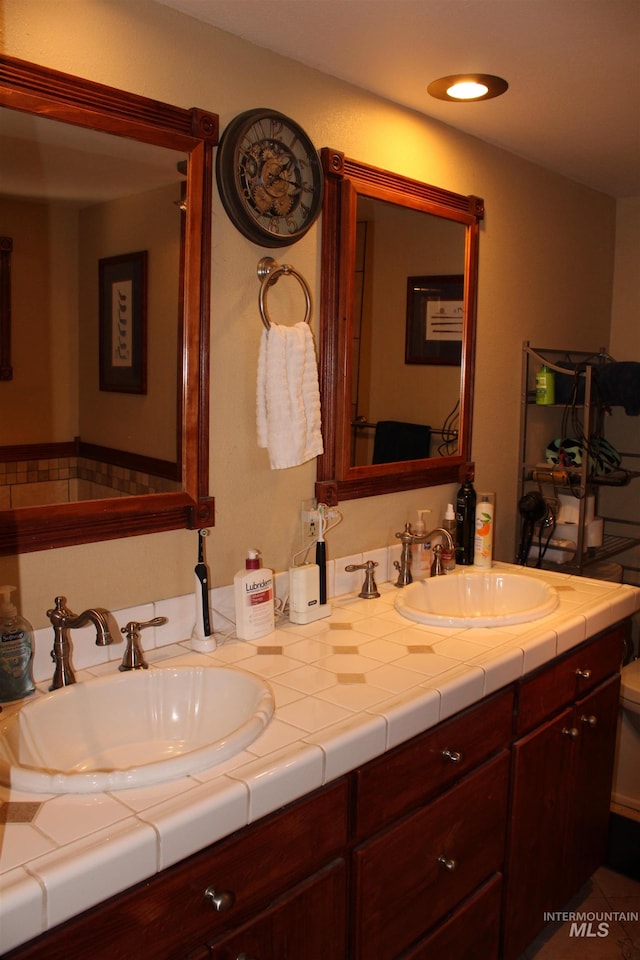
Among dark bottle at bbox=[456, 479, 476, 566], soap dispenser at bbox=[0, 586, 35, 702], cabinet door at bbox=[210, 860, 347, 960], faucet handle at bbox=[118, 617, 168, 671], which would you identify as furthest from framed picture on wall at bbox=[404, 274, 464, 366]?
cabinet door at bbox=[210, 860, 347, 960]

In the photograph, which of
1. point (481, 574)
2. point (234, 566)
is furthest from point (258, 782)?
point (481, 574)

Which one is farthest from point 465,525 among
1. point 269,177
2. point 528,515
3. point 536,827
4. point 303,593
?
point 269,177

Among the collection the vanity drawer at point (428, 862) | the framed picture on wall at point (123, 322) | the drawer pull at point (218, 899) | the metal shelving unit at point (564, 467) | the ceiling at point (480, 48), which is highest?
the ceiling at point (480, 48)

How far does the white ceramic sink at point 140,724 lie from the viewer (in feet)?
3.82

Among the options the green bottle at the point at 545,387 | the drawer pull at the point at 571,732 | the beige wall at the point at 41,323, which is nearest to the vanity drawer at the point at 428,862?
the drawer pull at the point at 571,732

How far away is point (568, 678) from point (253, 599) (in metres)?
0.84

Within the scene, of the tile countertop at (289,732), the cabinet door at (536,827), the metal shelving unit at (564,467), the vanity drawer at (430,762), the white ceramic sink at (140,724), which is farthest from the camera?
the metal shelving unit at (564,467)

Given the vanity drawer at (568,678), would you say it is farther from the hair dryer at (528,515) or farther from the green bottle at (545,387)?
the green bottle at (545,387)

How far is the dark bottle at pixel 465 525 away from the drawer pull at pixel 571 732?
59cm

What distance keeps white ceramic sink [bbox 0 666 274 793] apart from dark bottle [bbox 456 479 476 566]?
109 cm

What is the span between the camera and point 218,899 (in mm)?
1072

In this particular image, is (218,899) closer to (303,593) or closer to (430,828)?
(430,828)

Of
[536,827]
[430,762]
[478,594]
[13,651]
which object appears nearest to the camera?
[13,651]

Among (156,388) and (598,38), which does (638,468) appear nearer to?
(598,38)
